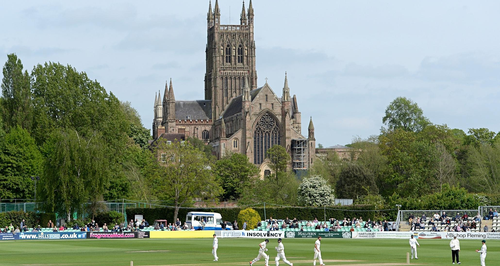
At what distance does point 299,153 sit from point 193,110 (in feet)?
102

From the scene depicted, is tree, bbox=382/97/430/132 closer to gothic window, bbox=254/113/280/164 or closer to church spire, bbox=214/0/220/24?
gothic window, bbox=254/113/280/164

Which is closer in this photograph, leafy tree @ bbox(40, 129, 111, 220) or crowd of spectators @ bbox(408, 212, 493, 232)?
crowd of spectators @ bbox(408, 212, 493, 232)

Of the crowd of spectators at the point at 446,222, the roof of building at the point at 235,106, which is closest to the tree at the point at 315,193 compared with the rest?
the crowd of spectators at the point at 446,222

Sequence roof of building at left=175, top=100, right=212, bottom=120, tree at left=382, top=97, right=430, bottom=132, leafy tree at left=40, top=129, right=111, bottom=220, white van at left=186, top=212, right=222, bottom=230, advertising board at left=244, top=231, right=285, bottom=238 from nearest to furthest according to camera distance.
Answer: advertising board at left=244, top=231, right=285, bottom=238
leafy tree at left=40, top=129, right=111, bottom=220
white van at left=186, top=212, right=222, bottom=230
tree at left=382, top=97, right=430, bottom=132
roof of building at left=175, top=100, right=212, bottom=120

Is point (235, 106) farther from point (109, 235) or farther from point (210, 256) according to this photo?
point (210, 256)

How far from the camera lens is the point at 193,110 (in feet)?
530

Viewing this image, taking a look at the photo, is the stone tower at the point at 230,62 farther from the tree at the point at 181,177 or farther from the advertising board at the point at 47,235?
the advertising board at the point at 47,235

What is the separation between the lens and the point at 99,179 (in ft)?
224

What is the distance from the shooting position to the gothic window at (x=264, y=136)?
140625mm

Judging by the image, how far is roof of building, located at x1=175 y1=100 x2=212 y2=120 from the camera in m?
160

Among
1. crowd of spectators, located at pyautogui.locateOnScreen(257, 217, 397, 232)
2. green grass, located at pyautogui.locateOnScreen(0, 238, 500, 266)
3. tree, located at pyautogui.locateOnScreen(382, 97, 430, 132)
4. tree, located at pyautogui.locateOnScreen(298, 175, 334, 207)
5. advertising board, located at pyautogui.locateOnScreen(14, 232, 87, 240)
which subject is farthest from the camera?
tree, located at pyautogui.locateOnScreen(382, 97, 430, 132)

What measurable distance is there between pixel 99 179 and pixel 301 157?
7563 centimetres

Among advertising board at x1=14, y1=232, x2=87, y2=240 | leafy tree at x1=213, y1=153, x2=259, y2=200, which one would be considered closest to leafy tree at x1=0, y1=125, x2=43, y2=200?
advertising board at x1=14, y1=232, x2=87, y2=240

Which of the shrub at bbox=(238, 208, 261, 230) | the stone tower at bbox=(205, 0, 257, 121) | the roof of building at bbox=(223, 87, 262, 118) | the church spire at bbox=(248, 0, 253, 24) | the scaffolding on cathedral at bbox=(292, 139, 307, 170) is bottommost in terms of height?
the shrub at bbox=(238, 208, 261, 230)
